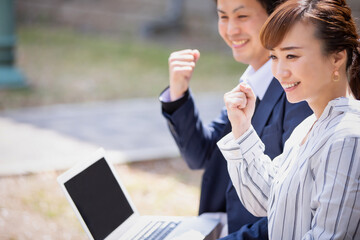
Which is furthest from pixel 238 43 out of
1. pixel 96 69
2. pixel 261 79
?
pixel 96 69

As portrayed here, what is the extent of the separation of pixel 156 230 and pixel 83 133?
3.97 metres

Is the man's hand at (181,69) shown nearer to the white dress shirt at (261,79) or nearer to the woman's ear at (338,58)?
the white dress shirt at (261,79)

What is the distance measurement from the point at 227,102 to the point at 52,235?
2384 millimetres

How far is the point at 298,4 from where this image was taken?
1.81 m

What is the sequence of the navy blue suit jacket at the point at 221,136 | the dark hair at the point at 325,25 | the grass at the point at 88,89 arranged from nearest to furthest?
the dark hair at the point at 325,25
the navy blue suit jacket at the point at 221,136
the grass at the point at 88,89

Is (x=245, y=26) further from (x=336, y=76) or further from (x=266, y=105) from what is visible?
(x=336, y=76)

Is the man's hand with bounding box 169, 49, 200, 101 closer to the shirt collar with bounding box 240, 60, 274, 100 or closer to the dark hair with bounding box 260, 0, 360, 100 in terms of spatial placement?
the shirt collar with bounding box 240, 60, 274, 100

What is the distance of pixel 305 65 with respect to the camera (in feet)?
5.80

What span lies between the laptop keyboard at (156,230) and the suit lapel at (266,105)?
1.81 feet

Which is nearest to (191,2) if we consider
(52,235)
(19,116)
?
(19,116)

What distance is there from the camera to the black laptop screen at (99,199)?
7.09 ft

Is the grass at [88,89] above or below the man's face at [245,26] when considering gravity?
below

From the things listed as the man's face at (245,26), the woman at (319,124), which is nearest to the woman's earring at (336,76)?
the woman at (319,124)

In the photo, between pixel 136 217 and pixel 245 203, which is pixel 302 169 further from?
pixel 136 217
